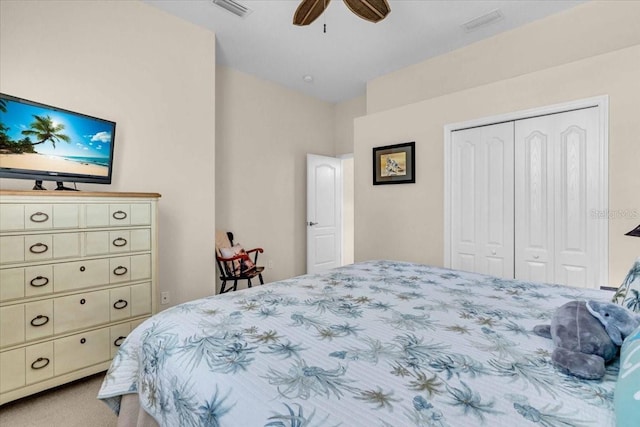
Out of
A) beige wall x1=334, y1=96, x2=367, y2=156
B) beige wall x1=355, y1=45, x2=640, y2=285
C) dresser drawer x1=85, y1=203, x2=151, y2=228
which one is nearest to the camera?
dresser drawer x1=85, y1=203, x2=151, y2=228

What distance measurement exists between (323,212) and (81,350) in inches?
138

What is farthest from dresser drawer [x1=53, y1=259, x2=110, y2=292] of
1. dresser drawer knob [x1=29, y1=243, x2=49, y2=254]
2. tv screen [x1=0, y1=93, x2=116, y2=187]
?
tv screen [x1=0, y1=93, x2=116, y2=187]

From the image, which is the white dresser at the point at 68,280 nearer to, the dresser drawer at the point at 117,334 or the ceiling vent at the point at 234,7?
the dresser drawer at the point at 117,334

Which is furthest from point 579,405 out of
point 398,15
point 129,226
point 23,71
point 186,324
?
point 23,71

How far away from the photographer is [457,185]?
3.33 m

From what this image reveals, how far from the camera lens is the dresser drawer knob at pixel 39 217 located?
192 centimetres

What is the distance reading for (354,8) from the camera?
2.30 meters

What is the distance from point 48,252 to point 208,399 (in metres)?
1.82

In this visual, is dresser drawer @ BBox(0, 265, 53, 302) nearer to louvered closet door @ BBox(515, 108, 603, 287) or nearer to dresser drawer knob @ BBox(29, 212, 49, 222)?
dresser drawer knob @ BBox(29, 212, 49, 222)

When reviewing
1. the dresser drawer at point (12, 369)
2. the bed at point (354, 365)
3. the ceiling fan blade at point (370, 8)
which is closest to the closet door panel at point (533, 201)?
the bed at point (354, 365)

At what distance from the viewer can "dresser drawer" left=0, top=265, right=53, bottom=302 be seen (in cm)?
183

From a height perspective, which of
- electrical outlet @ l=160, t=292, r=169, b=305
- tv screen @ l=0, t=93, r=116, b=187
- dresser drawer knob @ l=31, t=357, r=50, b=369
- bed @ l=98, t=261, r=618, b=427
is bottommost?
dresser drawer knob @ l=31, t=357, r=50, b=369

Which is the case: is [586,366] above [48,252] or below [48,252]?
below

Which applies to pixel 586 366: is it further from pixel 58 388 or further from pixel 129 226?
pixel 58 388
